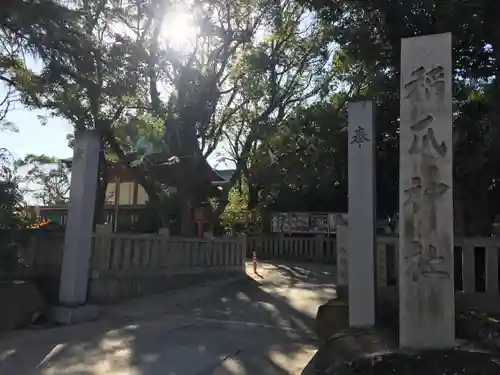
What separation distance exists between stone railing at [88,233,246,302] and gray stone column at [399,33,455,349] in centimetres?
736

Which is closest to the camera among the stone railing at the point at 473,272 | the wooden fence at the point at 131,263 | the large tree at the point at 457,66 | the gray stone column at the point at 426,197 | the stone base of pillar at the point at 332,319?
the gray stone column at the point at 426,197

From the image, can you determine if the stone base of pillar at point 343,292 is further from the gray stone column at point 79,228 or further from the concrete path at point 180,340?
the gray stone column at point 79,228

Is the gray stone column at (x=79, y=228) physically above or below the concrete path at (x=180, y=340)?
above

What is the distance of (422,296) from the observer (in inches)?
210

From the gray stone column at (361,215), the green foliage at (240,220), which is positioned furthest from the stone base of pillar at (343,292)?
the green foliage at (240,220)

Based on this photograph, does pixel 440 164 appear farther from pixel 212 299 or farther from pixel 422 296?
pixel 212 299

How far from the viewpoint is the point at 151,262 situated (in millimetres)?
12867

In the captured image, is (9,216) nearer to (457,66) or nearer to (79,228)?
(79,228)

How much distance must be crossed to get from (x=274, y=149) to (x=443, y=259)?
41.0 feet

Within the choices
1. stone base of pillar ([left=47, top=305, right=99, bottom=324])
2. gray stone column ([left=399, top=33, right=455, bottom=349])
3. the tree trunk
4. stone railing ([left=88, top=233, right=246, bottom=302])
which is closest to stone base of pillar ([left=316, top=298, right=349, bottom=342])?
gray stone column ([left=399, top=33, right=455, bottom=349])

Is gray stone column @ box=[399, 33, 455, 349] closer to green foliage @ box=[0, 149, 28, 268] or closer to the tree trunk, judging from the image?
green foliage @ box=[0, 149, 28, 268]

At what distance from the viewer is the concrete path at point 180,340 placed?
6508 millimetres

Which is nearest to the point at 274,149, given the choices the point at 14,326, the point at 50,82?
the point at 50,82

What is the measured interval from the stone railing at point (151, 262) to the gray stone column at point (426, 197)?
7.36 metres
